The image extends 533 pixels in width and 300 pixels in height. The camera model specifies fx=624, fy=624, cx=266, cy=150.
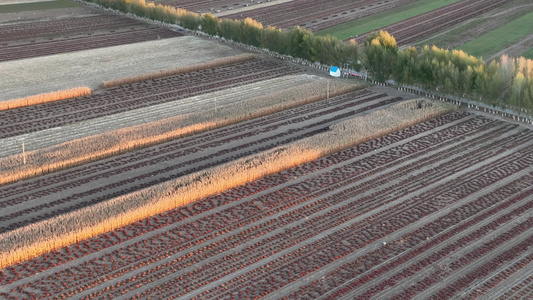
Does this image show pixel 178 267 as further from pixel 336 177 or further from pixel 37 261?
pixel 336 177

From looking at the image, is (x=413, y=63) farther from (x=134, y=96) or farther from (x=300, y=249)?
(x=300, y=249)

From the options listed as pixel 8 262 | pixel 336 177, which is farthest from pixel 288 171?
pixel 8 262

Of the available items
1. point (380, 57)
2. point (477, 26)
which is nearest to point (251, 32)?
point (380, 57)

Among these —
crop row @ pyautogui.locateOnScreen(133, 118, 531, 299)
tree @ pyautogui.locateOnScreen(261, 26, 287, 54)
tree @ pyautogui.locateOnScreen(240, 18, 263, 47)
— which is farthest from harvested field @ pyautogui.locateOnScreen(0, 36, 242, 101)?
crop row @ pyautogui.locateOnScreen(133, 118, 531, 299)

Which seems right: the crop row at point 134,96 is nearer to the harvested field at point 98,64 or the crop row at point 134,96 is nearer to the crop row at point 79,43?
the harvested field at point 98,64

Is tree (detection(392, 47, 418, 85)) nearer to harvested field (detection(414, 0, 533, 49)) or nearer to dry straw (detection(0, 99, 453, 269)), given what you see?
dry straw (detection(0, 99, 453, 269))

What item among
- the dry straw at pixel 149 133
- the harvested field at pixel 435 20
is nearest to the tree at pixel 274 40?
the dry straw at pixel 149 133
